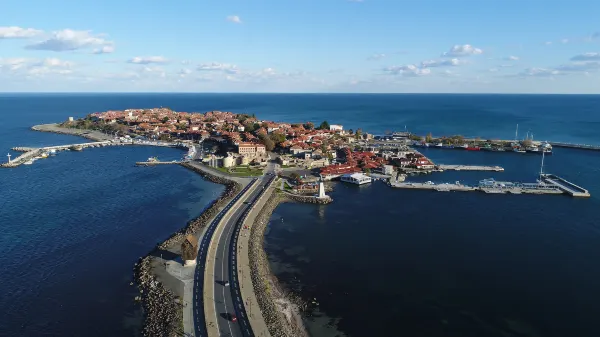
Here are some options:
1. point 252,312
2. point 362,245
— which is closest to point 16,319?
point 252,312

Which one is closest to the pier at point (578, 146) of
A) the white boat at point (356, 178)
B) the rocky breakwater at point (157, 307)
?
the white boat at point (356, 178)

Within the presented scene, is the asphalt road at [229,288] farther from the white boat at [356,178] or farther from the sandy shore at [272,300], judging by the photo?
the white boat at [356,178]

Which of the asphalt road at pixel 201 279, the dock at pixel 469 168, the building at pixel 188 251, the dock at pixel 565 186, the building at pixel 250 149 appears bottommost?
the asphalt road at pixel 201 279

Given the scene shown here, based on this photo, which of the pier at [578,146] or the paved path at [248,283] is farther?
the pier at [578,146]

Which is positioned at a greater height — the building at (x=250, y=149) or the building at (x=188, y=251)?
the building at (x=250, y=149)

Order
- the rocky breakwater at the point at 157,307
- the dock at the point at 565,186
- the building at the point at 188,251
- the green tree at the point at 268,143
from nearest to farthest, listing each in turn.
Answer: the rocky breakwater at the point at 157,307, the building at the point at 188,251, the dock at the point at 565,186, the green tree at the point at 268,143

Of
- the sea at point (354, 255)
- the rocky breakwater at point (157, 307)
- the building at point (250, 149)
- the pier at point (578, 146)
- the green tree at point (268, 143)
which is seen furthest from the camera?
the pier at point (578, 146)

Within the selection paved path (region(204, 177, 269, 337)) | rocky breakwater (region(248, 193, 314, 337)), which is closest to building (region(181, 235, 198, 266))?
paved path (region(204, 177, 269, 337))
